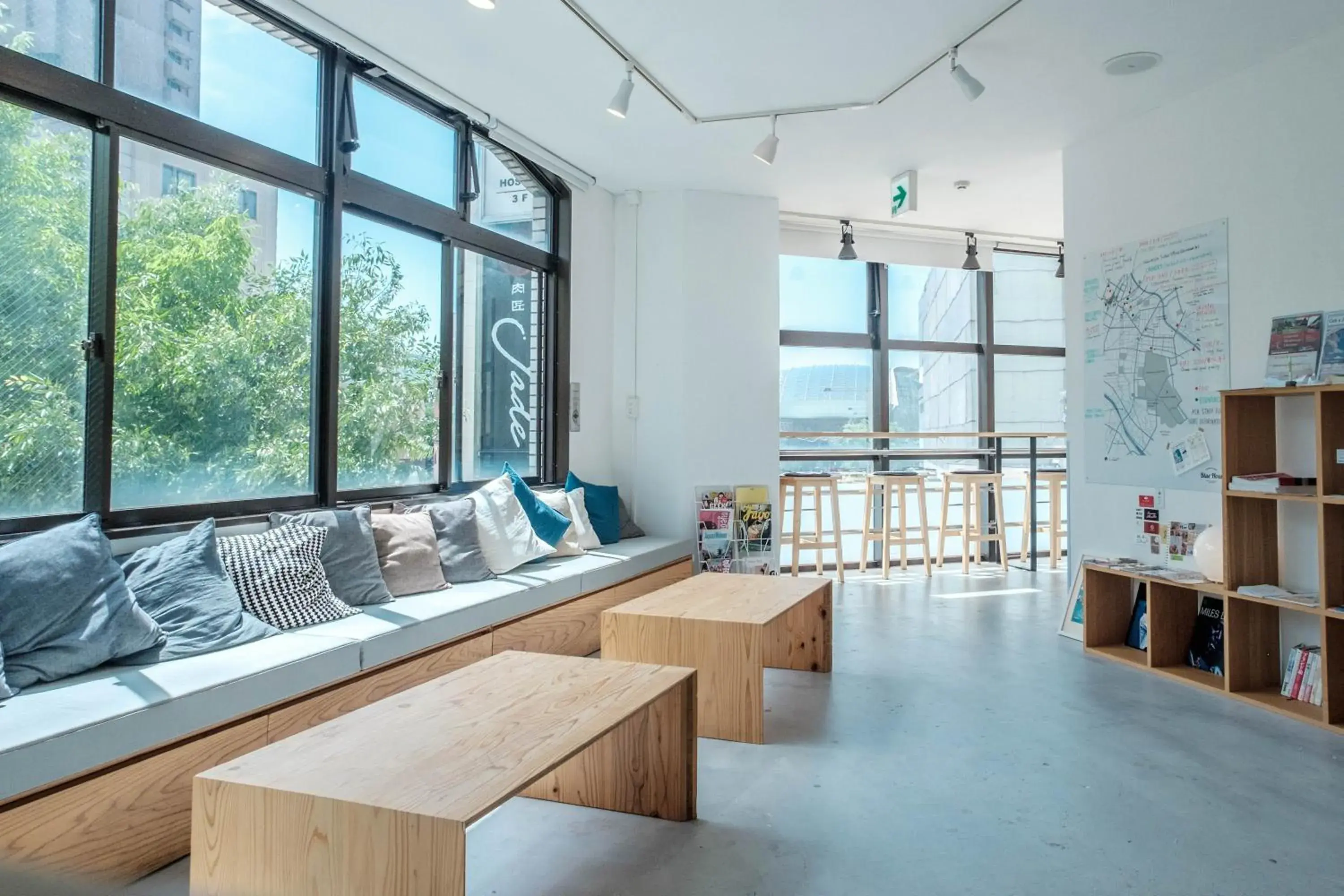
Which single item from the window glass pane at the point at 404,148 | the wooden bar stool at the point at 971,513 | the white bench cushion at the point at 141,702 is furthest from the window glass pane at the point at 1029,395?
the white bench cushion at the point at 141,702

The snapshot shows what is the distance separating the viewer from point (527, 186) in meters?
5.23

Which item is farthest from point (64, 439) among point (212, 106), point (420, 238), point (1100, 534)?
point (1100, 534)

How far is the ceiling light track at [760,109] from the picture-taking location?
3.32 m

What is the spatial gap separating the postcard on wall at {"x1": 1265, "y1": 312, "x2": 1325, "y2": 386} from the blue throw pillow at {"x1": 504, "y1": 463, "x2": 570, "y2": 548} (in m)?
3.40

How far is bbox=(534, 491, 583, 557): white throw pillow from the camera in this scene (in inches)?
181

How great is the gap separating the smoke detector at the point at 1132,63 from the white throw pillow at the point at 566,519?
344 cm

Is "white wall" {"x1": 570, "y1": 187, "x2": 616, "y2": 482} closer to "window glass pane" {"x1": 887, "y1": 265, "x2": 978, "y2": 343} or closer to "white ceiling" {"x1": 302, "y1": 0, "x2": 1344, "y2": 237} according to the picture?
"white ceiling" {"x1": 302, "y1": 0, "x2": 1344, "y2": 237}

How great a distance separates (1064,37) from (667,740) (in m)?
3.27

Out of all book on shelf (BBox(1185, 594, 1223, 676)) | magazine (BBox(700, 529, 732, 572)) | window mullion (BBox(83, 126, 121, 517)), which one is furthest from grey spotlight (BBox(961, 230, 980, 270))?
window mullion (BBox(83, 126, 121, 517))

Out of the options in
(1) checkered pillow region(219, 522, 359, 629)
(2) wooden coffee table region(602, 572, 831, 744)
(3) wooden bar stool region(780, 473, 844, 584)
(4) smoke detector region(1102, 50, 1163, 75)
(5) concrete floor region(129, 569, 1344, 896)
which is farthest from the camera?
(3) wooden bar stool region(780, 473, 844, 584)

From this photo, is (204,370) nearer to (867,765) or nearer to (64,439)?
(64,439)

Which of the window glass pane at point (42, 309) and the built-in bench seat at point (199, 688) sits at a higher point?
the window glass pane at point (42, 309)

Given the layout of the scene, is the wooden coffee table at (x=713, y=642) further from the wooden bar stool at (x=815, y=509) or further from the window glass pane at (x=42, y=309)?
the wooden bar stool at (x=815, y=509)

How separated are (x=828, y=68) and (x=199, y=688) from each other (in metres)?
3.50
